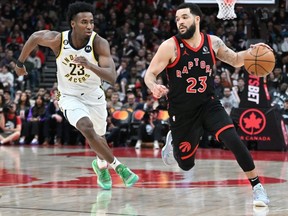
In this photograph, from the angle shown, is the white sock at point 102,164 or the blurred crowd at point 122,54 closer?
the white sock at point 102,164

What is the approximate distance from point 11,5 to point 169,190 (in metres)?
19.0

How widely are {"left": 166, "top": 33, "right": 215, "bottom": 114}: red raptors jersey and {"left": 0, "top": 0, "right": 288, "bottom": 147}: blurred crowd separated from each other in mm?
8871

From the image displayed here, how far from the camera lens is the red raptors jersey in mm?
7188

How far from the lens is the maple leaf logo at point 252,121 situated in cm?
1556

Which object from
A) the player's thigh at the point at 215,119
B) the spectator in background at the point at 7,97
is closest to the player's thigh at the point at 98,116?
the player's thigh at the point at 215,119

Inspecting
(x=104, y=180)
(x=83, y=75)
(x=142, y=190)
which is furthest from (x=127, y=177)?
(x=83, y=75)

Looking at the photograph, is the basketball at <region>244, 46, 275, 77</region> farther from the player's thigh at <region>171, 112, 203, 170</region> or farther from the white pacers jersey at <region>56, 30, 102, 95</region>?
the white pacers jersey at <region>56, 30, 102, 95</region>

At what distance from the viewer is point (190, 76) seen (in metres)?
7.21

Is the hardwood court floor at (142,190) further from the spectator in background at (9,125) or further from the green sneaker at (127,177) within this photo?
the spectator in background at (9,125)

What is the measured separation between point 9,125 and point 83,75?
33.3ft

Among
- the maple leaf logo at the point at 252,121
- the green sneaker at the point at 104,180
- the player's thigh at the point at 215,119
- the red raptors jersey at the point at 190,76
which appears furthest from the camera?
the maple leaf logo at the point at 252,121

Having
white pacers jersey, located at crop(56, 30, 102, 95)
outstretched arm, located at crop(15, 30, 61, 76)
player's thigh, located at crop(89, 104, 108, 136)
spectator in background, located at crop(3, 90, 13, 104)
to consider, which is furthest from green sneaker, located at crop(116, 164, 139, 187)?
spectator in background, located at crop(3, 90, 13, 104)

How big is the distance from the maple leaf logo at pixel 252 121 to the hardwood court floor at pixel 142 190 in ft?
8.23

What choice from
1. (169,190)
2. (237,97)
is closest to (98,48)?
(169,190)
